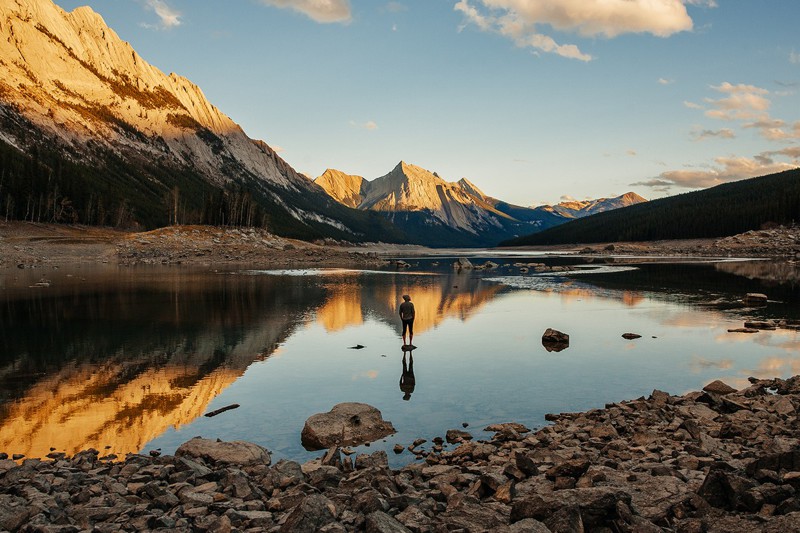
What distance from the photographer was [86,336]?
1033 inches

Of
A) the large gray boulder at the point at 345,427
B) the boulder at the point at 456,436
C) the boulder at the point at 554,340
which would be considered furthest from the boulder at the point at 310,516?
the boulder at the point at 554,340

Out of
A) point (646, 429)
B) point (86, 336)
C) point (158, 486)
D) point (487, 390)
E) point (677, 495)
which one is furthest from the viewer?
point (86, 336)

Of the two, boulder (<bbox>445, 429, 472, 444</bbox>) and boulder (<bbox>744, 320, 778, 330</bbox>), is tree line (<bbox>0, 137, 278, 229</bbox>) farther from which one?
boulder (<bbox>744, 320, 778, 330</bbox>)

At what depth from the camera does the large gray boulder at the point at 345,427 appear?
13156 millimetres

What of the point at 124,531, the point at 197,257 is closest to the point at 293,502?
the point at 124,531

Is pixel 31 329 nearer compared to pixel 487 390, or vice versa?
pixel 487 390

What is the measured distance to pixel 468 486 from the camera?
10062 mm

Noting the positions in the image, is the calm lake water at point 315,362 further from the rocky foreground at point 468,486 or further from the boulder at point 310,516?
the boulder at point 310,516

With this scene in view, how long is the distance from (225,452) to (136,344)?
1567 centimetres

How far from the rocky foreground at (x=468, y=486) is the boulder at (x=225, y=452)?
0.04m

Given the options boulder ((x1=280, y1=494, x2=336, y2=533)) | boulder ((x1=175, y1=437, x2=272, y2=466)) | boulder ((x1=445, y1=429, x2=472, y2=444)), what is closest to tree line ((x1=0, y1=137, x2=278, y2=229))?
boulder ((x1=175, y1=437, x2=272, y2=466))

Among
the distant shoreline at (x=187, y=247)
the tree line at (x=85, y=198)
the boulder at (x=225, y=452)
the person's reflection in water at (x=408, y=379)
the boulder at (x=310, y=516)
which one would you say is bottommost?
the person's reflection in water at (x=408, y=379)

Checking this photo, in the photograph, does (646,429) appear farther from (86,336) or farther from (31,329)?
(31,329)

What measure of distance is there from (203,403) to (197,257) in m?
101
